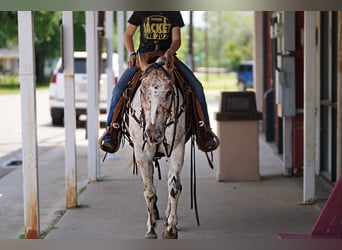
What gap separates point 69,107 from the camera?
32.8ft

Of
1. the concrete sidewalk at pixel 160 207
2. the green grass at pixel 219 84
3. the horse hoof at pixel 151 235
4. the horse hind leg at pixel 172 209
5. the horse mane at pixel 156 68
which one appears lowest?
the green grass at pixel 219 84

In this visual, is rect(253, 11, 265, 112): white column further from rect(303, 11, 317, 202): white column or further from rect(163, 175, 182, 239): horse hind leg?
rect(163, 175, 182, 239): horse hind leg

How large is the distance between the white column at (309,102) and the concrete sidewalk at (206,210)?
14.6 inches

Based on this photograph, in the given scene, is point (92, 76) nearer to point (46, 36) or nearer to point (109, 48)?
point (109, 48)

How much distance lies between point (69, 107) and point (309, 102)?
119 inches

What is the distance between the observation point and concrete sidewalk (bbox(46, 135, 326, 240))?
891cm

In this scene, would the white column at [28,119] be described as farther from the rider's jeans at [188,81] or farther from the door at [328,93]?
the door at [328,93]

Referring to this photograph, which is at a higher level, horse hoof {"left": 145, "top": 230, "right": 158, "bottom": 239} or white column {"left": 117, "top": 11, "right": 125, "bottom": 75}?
white column {"left": 117, "top": 11, "right": 125, "bottom": 75}

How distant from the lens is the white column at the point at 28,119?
7906 millimetres

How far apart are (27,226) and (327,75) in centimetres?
568

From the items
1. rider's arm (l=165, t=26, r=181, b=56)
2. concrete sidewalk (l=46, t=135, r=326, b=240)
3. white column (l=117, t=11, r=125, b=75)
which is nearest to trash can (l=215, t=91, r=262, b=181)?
concrete sidewalk (l=46, t=135, r=326, b=240)

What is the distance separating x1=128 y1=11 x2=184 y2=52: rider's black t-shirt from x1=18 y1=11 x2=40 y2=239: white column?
1215mm

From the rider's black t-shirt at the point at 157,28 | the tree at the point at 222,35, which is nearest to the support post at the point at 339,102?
the rider's black t-shirt at the point at 157,28
